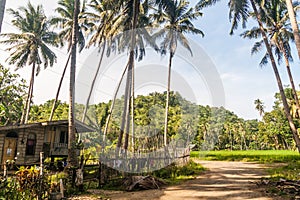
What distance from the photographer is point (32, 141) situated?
48.4 ft

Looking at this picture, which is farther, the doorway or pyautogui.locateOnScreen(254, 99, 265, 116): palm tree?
pyautogui.locateOnScreen(254, 99, 265, 116): palm tree

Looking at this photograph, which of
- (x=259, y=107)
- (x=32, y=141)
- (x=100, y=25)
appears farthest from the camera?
(x=259, y=107)

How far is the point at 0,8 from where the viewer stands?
5.52 m

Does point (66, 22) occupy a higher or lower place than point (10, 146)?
higher

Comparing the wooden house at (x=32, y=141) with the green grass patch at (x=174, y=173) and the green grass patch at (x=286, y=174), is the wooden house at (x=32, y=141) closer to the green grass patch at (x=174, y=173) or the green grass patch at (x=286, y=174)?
the green grass patch at (x=174, y=173)

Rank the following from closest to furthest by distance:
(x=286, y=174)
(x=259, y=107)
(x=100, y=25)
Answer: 1. (x=286, y=174)
2. (x=100, y=25)
3. (x=259, y=107)

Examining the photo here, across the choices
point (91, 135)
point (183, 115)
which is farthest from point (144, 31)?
point (183, 115)

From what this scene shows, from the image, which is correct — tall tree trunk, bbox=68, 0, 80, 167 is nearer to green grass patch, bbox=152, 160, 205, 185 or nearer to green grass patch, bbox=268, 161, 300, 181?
green grass patch, bbox=152, 160, 205, 185

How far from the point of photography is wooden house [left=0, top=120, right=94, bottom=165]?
1348 cm

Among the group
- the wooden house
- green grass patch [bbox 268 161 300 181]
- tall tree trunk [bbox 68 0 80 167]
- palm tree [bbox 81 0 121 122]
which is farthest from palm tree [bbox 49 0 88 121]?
green grass patch [bbox 268 161 300 181]

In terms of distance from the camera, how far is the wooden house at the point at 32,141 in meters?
13.5

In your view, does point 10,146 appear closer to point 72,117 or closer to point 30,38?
point 72,117

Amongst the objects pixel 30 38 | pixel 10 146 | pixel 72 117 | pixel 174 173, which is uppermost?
pixel 30 38

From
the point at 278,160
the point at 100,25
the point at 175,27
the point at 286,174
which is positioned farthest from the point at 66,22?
the point at 278,160
